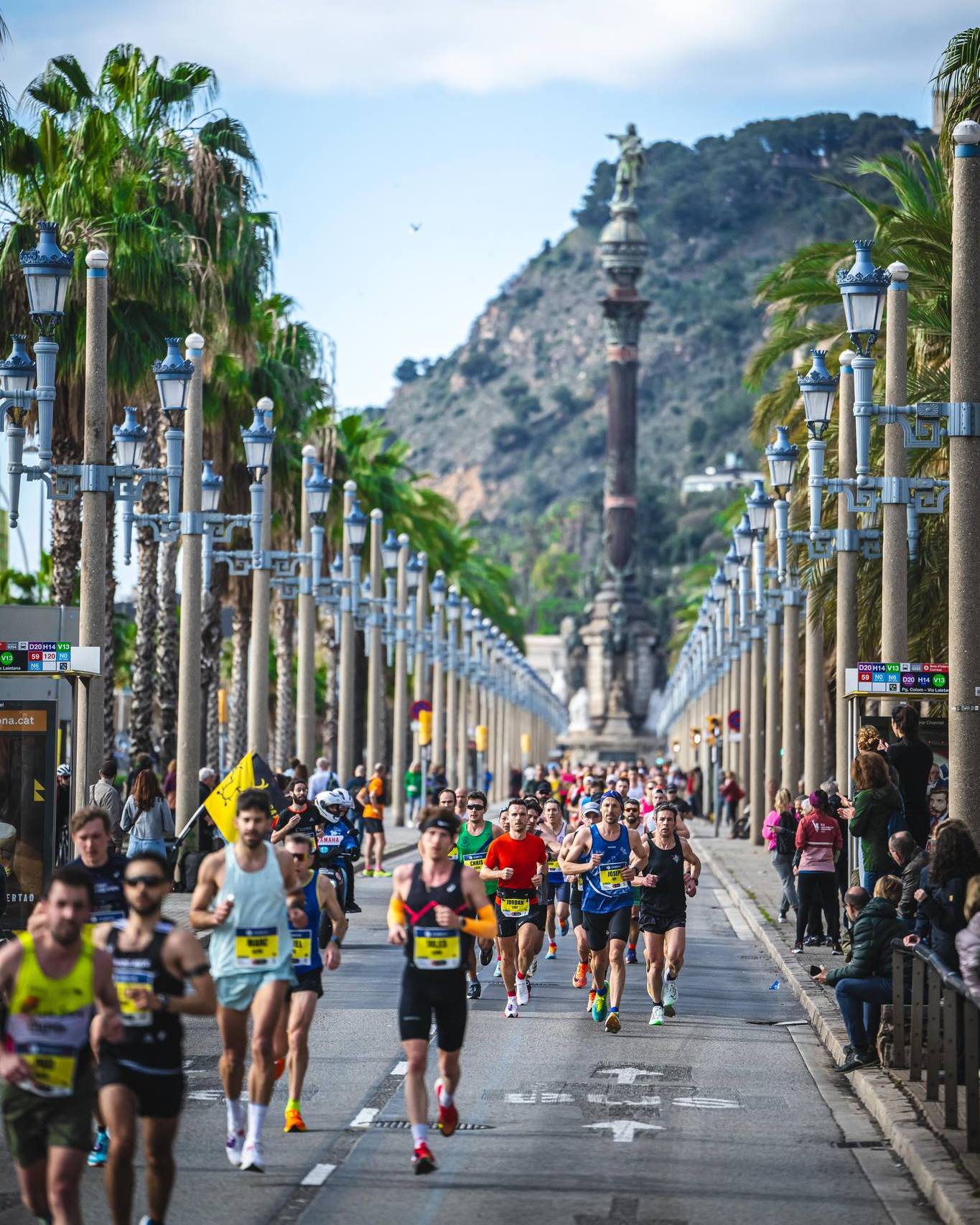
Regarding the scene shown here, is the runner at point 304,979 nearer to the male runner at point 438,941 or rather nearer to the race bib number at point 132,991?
the male runner at point 438,941

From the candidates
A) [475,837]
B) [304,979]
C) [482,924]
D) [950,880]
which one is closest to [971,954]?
[950,880]

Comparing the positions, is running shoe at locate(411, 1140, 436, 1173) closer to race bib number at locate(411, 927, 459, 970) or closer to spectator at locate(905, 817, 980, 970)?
race bib number at locate(411, 927, 459, 970)

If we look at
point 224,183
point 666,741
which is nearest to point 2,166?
point 224,183

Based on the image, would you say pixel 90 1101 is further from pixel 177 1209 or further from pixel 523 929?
pixel 523 929

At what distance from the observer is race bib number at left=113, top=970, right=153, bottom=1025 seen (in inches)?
365

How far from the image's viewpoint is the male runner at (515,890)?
18406mm

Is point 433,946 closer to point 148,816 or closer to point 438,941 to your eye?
point 438,941

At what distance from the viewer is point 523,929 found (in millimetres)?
18672

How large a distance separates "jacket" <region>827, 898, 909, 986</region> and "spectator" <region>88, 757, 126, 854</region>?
953 centimetres

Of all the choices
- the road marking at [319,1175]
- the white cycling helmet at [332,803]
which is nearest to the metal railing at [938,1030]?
the road marking at [319,1175]

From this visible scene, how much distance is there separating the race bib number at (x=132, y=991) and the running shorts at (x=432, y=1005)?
243 cm

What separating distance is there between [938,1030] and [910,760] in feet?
22.7

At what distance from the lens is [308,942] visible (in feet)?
41.4

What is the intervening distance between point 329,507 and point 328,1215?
48545mm
